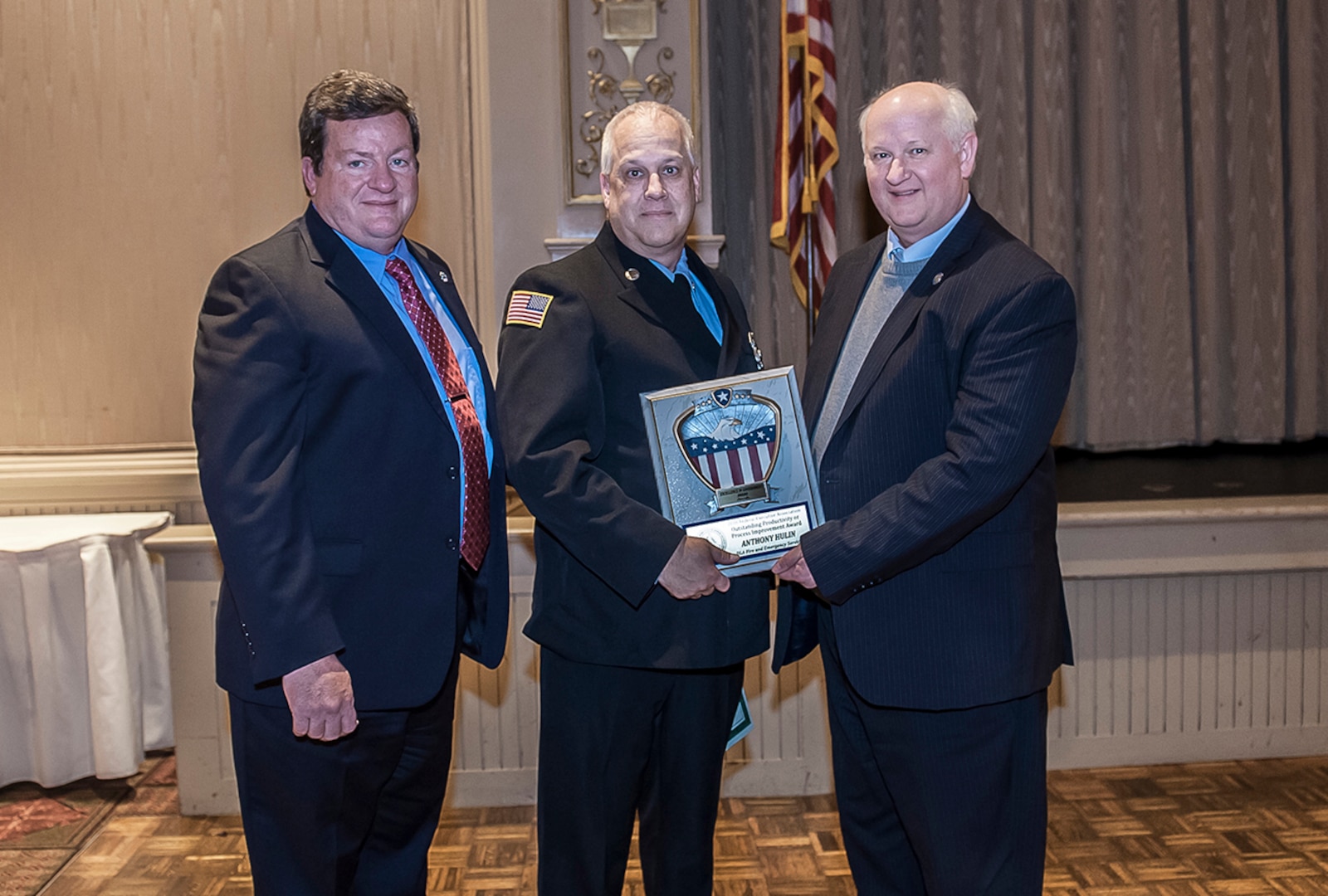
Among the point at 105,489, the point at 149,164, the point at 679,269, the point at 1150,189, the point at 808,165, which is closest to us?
the point at 679,269

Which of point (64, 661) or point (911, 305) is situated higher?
point (911, 305)

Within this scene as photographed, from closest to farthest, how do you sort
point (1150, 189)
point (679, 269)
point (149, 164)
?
point (679, 269)
point (149, 164)
point (1150, 189)

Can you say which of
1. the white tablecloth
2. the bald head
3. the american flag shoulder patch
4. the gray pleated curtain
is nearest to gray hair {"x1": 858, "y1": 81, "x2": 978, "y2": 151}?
the bald head

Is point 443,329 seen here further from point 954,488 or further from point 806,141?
point 806,141

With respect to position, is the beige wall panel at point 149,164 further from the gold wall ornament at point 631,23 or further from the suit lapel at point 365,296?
the suit lapel at point 365,296

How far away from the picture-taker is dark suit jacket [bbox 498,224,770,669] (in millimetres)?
1949

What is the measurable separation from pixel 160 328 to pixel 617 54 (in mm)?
2168

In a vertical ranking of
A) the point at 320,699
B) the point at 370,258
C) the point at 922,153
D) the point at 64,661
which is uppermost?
the point at 922,153

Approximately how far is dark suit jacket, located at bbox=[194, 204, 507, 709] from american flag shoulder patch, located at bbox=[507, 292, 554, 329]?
0.23 meters

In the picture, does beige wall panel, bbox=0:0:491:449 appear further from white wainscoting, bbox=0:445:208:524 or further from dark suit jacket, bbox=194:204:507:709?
dark suit jacket, bbox=194:204:507:709

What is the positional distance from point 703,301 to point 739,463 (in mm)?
369

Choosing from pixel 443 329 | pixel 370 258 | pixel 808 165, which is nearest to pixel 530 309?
pixel 443 329

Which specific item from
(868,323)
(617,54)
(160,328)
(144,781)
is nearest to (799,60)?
(617,54)

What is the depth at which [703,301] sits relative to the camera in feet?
7.20
